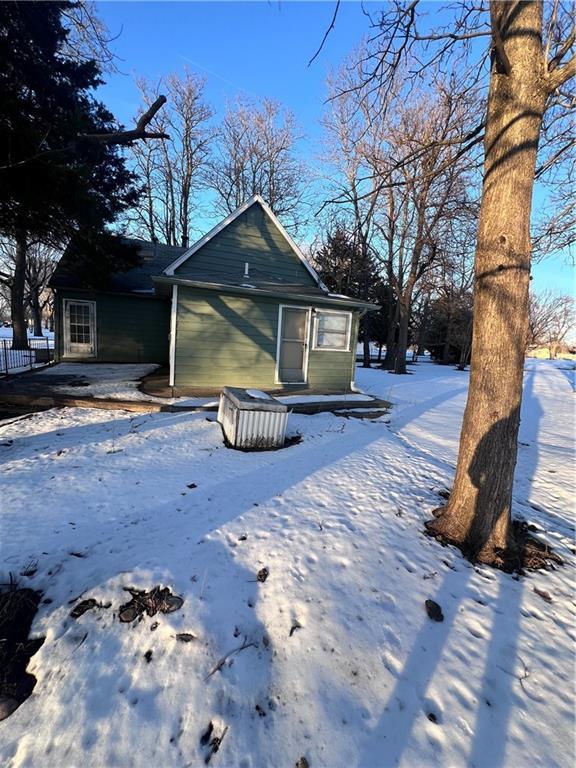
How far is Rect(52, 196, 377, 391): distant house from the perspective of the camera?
8000 mm

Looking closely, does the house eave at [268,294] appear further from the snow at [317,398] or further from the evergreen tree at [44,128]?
the snow at [317,398]

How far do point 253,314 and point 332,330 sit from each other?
7.70 ft

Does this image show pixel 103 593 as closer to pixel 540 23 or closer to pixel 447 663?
pixel 447 663

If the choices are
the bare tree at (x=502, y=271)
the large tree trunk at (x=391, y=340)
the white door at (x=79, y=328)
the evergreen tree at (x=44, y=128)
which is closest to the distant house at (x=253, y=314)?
the white door at (x=79, y=328)

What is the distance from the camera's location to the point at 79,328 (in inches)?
484

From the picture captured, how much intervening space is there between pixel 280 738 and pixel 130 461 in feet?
12.1

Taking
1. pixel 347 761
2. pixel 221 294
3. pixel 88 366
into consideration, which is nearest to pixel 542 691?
pixel 347 761

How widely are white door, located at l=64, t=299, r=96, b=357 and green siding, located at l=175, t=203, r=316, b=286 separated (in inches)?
231

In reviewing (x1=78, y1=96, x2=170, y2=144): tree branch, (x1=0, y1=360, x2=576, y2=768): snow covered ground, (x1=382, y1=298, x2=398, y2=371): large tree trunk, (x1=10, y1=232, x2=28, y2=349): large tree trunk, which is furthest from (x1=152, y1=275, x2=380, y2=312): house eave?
(x1=10, y1=232, x2=28, y2=349): large tree trunk

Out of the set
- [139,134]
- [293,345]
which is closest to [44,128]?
[139,134]

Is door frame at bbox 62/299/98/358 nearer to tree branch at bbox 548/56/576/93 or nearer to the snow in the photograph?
the snow

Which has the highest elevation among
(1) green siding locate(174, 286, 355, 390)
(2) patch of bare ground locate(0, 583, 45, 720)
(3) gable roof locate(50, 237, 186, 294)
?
(3) gable roof locate(50, 237, 186, 294)

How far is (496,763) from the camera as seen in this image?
155 centimetres

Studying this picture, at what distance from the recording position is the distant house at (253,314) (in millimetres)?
8000
